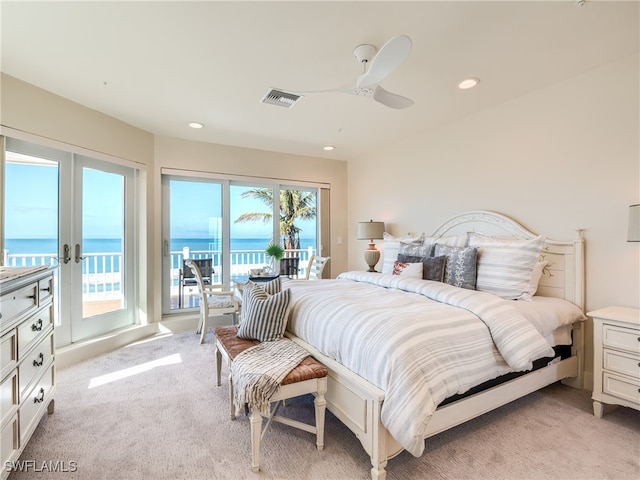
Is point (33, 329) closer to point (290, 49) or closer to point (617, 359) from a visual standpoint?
point (290, 49)

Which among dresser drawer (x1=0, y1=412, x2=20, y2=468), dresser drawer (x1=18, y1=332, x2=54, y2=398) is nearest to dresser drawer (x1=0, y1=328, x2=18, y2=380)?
dresser drawer (x1=18, y1=332, x2=54, y2=398)

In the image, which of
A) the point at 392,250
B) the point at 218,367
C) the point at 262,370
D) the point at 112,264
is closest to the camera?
the point at 262,370

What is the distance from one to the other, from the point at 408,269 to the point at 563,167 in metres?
1.56

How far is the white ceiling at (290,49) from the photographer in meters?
1.84

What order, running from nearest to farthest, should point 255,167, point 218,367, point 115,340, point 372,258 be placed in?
1. point 218,367
2. point 115,340
3. point 372,258
4. point 255,167

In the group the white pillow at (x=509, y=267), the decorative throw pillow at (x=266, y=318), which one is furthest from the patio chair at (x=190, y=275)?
the white pillow at (x=509, y=267)

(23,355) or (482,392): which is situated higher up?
(23,355)

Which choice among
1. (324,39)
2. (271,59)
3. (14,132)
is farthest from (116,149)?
(324,39)

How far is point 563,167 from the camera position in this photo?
2.64 meters

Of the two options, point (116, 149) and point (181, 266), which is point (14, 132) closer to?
point (116, 149)

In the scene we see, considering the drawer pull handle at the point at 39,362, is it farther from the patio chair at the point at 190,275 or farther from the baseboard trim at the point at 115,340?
the patio chair at the point at 190,275

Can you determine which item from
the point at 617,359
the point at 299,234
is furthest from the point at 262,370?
the point at 299,234

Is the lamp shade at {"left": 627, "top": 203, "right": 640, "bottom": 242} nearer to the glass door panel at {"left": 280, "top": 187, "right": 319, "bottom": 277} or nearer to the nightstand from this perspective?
the nightstand

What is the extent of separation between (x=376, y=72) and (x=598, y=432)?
2657 millimetres
